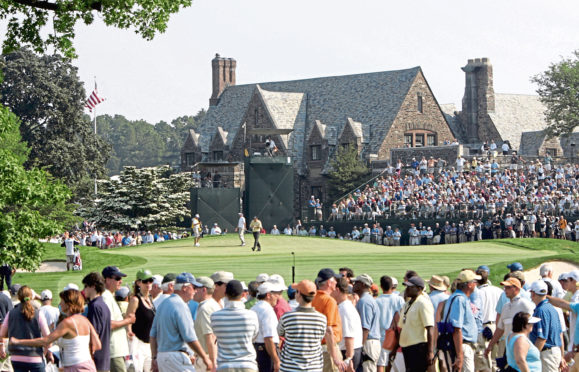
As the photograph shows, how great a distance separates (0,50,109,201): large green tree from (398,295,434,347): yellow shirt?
6612cm

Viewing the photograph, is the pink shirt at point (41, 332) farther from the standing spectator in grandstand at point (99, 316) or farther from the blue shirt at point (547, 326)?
the blue shirt at point (547, 326)

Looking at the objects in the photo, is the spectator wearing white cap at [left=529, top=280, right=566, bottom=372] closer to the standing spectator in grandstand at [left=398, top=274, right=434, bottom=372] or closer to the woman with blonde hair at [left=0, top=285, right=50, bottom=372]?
the standing spectator in grandstand at [left=398, top=274, right=434, bottom=372]

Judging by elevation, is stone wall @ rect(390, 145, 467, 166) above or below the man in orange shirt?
above

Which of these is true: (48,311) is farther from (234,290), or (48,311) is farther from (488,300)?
(488,300)

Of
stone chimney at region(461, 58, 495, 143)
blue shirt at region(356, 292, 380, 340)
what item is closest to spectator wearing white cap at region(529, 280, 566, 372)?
blue shirt at region(356, 292, 380, 340)

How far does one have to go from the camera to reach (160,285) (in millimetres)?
14672

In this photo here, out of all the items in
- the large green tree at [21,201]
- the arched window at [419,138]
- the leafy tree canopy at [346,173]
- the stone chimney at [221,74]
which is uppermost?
the stone chimney at [221,74]

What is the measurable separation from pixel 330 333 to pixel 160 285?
349cm

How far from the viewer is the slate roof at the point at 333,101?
262ft

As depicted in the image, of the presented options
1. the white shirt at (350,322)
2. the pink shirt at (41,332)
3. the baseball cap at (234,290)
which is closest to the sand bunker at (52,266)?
the pink shirt at (41,332)

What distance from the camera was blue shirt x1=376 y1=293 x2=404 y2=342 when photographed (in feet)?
46.6

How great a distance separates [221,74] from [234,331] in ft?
274

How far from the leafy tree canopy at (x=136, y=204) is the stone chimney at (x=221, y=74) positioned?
24960 mm

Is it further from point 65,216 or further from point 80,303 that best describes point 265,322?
point 65,216
